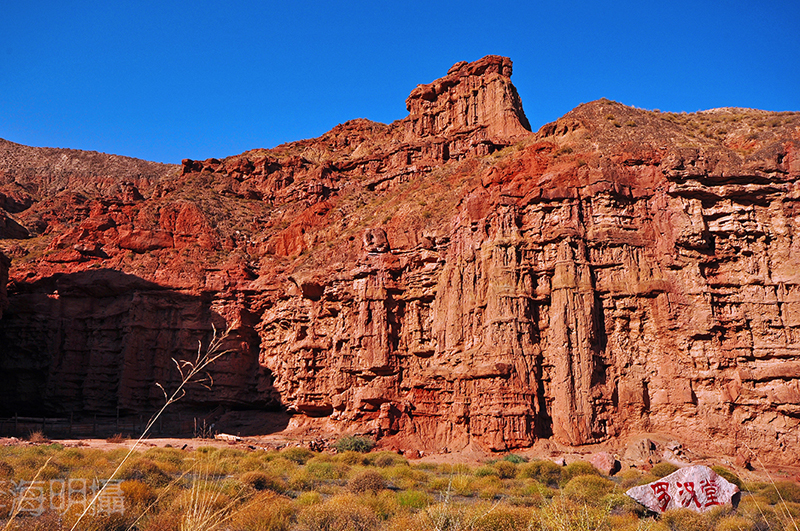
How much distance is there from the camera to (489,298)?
1035 inches

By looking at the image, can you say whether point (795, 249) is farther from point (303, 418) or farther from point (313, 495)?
point (303, 418)

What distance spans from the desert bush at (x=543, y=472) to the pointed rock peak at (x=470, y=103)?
33357mm

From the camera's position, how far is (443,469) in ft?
70.6

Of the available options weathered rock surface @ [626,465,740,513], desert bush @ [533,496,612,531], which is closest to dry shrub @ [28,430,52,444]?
desert bush @ [533,496,612,531]

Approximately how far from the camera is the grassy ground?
8.39m

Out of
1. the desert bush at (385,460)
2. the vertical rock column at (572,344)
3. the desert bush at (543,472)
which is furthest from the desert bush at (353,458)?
the vertical rock column at (572,344)

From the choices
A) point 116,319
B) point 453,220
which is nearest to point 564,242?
point 453,220

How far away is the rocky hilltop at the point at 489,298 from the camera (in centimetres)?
2317

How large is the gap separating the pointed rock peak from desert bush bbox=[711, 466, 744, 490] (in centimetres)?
3362

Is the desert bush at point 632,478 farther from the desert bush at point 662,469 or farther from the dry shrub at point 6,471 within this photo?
the dry shrub at point 6,471

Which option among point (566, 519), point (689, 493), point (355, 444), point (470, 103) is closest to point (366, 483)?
point (689, 493)

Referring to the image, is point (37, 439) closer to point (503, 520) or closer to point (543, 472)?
point (543, 472)

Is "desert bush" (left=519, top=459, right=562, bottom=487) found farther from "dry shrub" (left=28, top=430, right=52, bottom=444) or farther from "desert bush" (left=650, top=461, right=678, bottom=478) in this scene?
"dry shrub" (left=28, top=430, right=52, bottom=444)

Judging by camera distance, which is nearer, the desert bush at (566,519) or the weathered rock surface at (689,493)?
the desert bush at (566,519)
